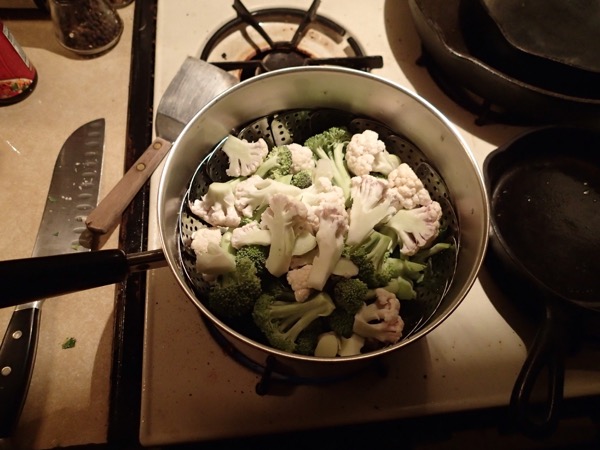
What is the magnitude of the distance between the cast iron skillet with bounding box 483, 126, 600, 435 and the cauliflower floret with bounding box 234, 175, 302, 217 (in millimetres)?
419

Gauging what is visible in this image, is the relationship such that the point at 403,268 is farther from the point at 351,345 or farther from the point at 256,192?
the point at 256,192

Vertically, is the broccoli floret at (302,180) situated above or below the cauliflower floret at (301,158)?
below

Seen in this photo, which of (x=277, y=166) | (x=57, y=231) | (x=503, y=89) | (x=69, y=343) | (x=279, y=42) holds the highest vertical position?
(x=503, y=89)

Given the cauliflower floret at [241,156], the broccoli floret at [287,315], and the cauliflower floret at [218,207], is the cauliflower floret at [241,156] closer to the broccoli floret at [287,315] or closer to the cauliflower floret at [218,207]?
the cauliflower floret at [218,207]

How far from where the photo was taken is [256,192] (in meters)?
0.82

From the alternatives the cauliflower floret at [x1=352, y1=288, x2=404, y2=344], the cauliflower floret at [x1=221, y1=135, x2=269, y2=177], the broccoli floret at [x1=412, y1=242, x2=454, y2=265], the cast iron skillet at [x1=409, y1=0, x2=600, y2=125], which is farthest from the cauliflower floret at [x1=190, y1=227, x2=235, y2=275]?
the cast iron skillet at [x1=409, y1=0, x2=600, y2=125]

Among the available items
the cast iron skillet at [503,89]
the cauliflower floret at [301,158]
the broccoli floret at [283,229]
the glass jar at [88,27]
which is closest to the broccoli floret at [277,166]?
the cauliflower floret at [301,158]

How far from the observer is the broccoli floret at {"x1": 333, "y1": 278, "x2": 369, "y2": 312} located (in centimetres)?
74

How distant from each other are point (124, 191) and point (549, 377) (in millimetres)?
913

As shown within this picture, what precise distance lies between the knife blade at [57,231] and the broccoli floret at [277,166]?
0.41 metres

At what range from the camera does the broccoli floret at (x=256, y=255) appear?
0.77 metres

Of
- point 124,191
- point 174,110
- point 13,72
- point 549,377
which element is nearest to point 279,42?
point 174,110

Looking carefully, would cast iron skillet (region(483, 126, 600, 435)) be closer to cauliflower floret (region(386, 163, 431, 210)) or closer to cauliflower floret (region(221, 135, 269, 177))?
cauliflower floret (region(386, 163, 431, 210))

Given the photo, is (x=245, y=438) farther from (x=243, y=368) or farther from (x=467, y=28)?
(x=467, y=28)
